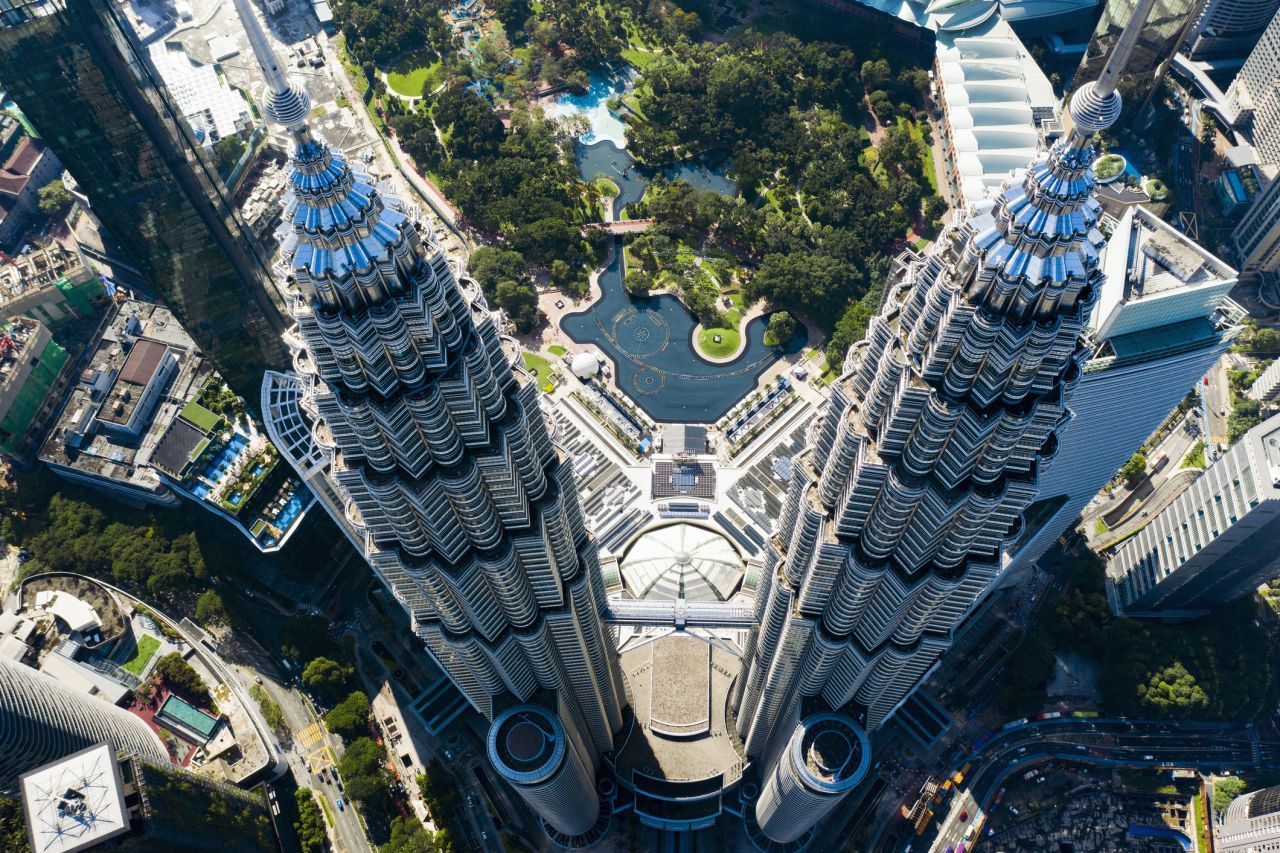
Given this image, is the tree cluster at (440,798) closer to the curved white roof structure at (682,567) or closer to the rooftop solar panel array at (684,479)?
the curved white roof structure at (682,567)

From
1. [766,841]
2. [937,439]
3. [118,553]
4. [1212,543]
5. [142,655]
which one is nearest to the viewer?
[937,439]

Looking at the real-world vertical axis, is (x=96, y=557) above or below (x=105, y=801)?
below

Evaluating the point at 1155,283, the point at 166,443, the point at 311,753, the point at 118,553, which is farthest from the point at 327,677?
the point at 1155,283


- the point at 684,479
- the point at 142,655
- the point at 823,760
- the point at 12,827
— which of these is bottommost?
the point at 142,655

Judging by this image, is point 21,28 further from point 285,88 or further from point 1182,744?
point 1182,744

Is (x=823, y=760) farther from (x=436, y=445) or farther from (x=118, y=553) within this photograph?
(x=118, y=553)

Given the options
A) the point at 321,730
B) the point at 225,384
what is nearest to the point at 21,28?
the point at 225,384
